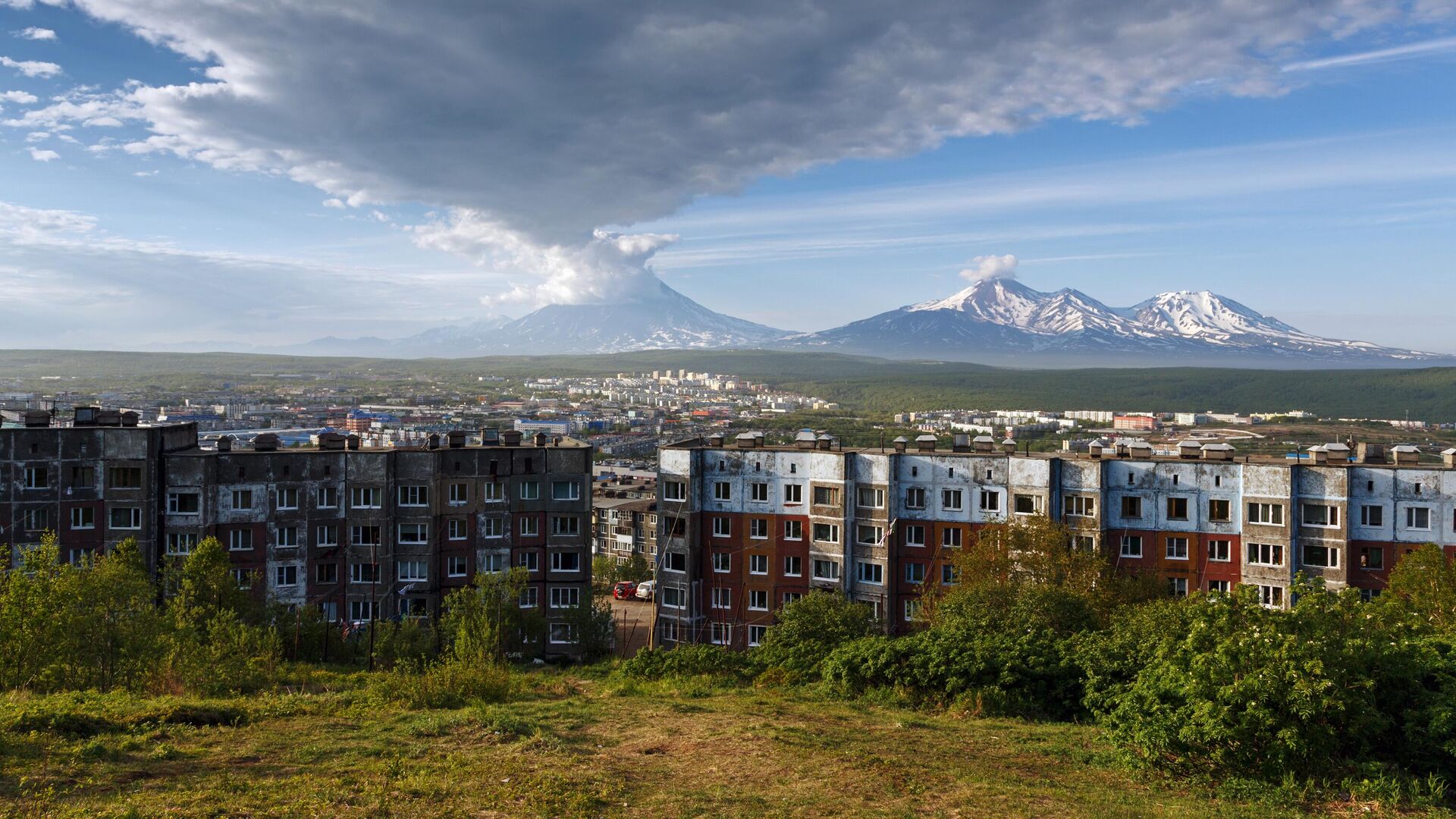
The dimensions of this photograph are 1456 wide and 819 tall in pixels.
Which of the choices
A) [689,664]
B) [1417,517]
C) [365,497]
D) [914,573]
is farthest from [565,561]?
[1417,517]

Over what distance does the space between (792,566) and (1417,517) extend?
28.7 m

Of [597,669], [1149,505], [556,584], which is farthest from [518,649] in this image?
[1149,505]

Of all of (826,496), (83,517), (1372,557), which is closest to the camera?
(83,517)

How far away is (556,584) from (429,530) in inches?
280

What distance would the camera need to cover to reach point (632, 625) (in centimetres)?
7081

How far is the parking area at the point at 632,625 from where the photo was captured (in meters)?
58.9

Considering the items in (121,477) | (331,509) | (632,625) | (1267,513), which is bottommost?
(632,625)

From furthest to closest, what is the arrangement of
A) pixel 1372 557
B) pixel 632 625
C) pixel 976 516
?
pixel 632 625 < pixel 976 516 < pixel 1372 557

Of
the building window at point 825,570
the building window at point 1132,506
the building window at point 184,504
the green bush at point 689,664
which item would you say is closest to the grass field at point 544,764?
the green bush at point 689,664

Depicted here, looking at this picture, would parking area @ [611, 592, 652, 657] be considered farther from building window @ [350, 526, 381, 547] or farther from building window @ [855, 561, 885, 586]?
building window @ [350, 526, 381, 547]

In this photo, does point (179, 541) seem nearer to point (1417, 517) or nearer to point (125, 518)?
point (125, 518)

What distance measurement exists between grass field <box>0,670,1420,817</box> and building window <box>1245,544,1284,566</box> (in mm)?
26740

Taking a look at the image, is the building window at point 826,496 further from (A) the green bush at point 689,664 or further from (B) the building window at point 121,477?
(B) the building window at point 121,477

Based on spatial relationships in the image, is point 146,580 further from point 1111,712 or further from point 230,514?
point 1111,712
